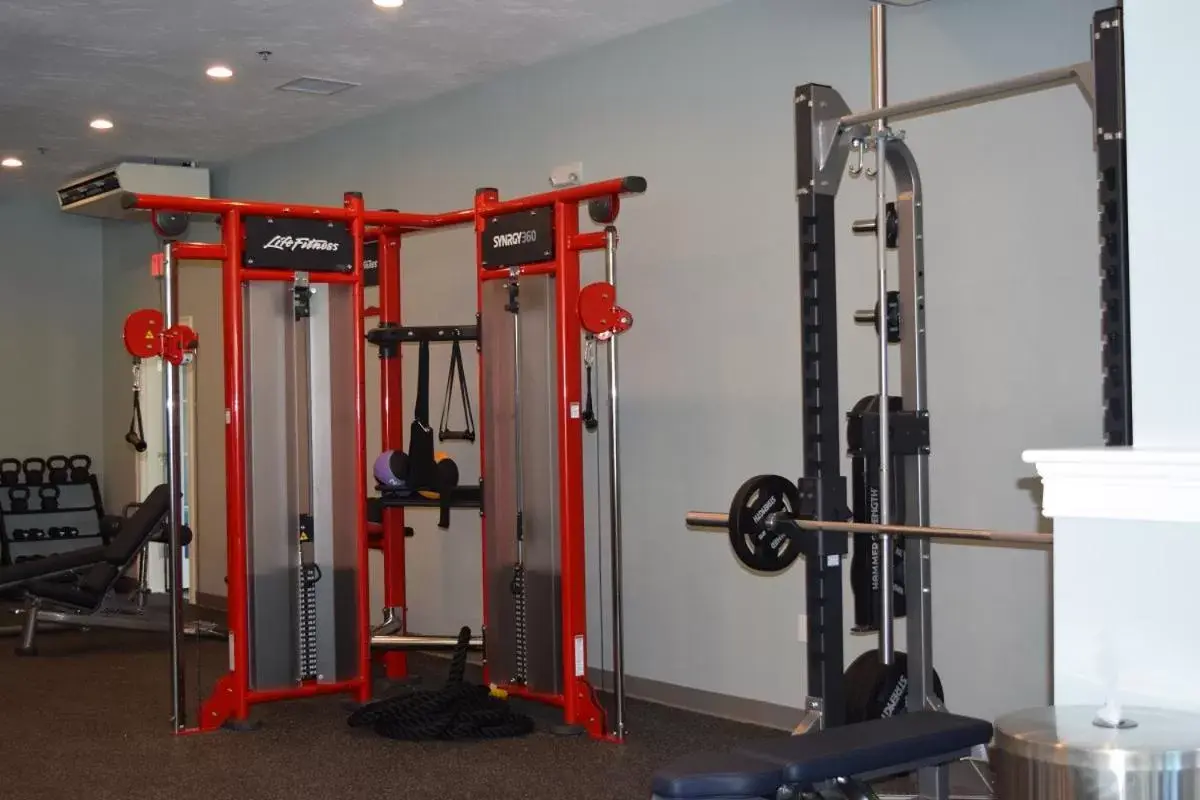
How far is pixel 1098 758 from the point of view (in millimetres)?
1915

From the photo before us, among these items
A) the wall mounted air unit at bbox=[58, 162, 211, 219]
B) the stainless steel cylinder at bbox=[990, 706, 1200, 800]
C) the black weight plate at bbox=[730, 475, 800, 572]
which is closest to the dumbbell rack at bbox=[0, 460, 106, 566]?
the wall mounted air unit at bbox=[58, 162, 211, 219]

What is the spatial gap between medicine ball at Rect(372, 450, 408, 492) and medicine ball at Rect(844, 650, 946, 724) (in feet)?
7.43

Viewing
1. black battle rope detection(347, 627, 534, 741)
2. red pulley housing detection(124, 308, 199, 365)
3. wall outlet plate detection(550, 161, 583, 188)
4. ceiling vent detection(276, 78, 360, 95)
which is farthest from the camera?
ceiling vent detection(276, 78, 360, 95)

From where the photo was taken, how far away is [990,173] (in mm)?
4504

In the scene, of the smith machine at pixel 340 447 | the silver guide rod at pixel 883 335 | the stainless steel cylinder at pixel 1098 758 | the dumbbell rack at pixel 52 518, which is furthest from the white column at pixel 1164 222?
the dumbbell rack at pixel 52 518

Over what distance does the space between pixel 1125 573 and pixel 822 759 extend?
620mm

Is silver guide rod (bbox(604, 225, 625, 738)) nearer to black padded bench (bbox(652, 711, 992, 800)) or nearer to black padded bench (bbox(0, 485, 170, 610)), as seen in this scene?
black padded bench (bbox(652, 711, 992, 800))

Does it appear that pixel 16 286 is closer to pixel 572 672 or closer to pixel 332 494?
pixel 332 494

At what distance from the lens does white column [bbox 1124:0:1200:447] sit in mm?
2234

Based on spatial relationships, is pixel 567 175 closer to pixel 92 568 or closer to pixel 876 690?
pixel 876 690

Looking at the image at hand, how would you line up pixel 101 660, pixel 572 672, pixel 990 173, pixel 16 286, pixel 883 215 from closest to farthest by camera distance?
pixel 883 215 < pixel 990 173 < pixel 572 672 < pixel 101 660 < pixel 16 286

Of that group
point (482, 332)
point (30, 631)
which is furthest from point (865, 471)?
point (30, 631)

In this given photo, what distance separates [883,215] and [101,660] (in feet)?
16.3

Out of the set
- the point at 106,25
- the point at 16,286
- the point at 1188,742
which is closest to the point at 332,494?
the point at 106,25
